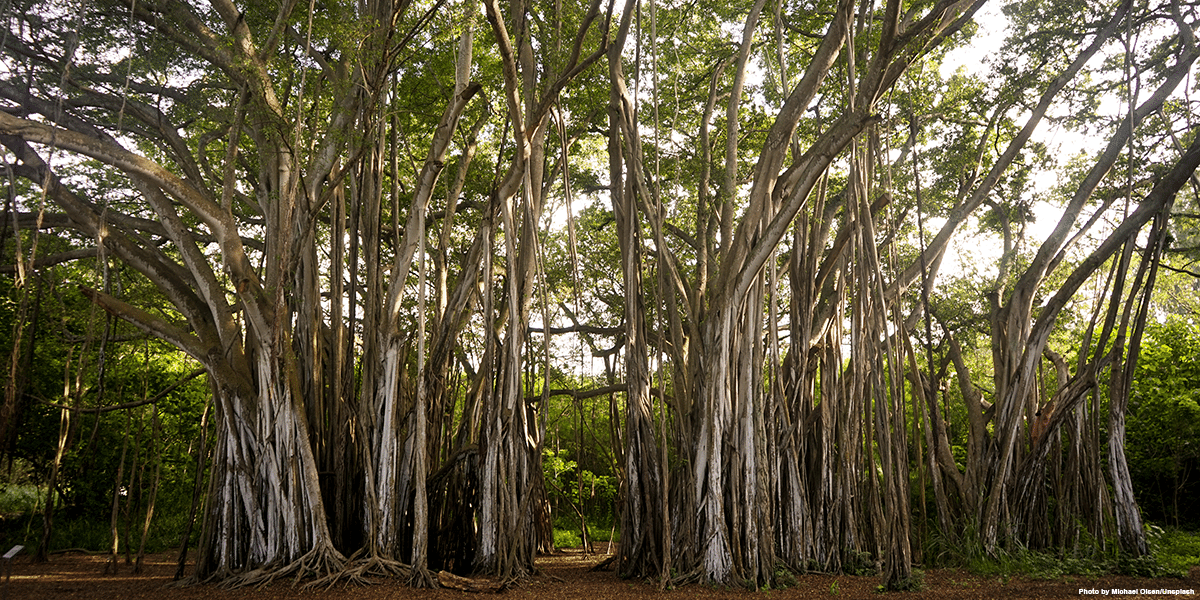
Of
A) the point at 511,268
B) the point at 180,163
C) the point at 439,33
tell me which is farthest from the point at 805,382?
the point at 180,163

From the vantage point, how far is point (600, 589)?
4.75 metres

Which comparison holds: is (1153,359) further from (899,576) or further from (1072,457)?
(899,576)

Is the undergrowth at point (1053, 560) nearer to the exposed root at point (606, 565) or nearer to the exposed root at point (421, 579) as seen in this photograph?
the exposed root at point (606, 565)

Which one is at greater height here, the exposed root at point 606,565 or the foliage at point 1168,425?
the foliage at point 1168,425

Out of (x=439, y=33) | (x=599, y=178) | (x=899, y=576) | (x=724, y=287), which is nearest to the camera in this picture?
(x=899, y=576)

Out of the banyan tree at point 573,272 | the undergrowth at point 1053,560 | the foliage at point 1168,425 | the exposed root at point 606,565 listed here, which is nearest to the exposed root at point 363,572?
the banyan tree at point 573,272

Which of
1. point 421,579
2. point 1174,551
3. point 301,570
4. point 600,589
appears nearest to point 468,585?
point 421,579

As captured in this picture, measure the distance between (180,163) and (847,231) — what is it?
4585 millimetres

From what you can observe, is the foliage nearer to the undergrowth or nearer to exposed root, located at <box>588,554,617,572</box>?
the undergrowth

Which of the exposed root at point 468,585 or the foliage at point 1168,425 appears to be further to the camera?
the foliage at point 1168,425

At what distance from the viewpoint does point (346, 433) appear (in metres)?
5.21

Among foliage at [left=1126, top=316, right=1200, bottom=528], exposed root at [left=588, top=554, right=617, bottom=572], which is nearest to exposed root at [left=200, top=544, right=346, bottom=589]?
exposed root at [left=588, top=554, right=617, bottom=572]

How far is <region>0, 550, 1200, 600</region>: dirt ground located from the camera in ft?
14.0

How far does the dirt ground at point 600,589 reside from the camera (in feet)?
14.0
